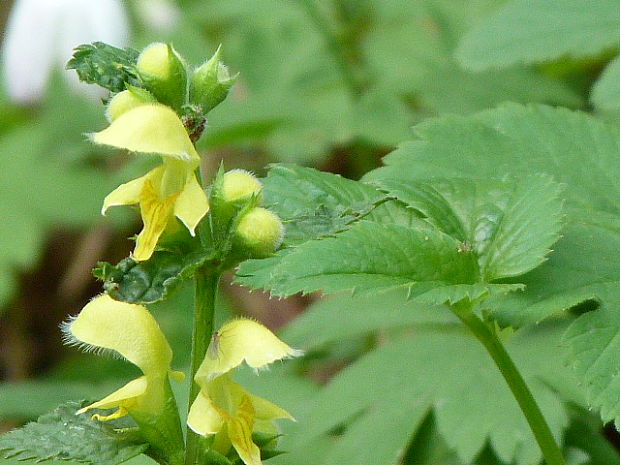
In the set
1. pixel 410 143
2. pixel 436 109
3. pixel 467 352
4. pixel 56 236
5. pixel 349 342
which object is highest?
pixel 410 143

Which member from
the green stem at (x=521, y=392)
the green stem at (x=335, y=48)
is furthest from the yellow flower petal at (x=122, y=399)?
the green stem at (x=335, y=48)

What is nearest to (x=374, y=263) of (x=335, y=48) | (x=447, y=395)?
(x=447, y=395)

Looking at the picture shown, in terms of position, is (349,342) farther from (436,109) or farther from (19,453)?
(19,453)

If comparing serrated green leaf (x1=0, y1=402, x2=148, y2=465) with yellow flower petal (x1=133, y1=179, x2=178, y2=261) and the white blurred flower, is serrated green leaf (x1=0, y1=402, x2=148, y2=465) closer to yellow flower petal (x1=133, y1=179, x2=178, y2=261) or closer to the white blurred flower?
yellow flower petal (x1=133, y1=179, x2=178, y2=261)


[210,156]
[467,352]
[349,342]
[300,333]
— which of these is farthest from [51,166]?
[467,352]

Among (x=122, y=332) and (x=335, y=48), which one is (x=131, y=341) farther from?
(x=335, y=48)

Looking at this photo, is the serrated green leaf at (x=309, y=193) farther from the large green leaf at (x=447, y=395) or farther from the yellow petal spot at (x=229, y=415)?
the large green leaf at (x=447, y=395)

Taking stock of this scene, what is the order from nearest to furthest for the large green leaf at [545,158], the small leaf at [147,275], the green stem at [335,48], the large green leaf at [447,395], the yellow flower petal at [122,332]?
1. the small leaf at [147,275]
2. the yellow flower petal at [122,332]
3. the large green leaf at [545,158]
4. the large green leaf at [447,395]
5. the green stem at [335,48]
